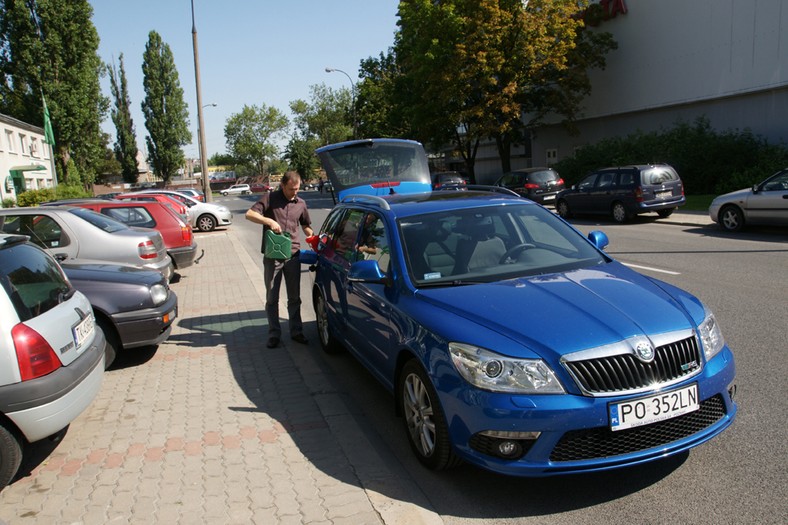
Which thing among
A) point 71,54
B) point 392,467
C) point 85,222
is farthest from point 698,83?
point 71,54

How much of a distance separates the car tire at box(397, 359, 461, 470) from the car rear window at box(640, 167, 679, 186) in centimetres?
1543

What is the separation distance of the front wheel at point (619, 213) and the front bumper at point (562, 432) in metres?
15.5

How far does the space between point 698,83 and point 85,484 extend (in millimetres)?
Result: 29048

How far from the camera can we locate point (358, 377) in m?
5.63

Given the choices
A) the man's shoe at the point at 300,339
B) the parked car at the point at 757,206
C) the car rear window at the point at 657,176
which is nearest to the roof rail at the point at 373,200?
the man's shoe at the point at 300,339

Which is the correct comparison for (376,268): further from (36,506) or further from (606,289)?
(36,506)

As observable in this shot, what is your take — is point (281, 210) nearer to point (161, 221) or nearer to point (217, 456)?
point (217, 456)

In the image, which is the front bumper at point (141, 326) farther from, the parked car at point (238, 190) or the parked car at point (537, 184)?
the parked car at point (238, 190)

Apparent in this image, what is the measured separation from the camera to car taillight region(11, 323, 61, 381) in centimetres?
359

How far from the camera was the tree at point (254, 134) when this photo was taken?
11731 centimetres

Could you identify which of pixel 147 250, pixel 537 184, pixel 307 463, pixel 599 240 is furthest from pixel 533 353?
A: pixel 537 184

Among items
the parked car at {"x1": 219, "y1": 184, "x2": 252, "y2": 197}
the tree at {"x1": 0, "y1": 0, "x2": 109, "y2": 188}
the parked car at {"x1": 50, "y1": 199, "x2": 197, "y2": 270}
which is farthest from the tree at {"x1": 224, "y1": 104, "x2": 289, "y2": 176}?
the parked car at {"x1": 50, "y1": 199, "x2": 197, "y2": 270}

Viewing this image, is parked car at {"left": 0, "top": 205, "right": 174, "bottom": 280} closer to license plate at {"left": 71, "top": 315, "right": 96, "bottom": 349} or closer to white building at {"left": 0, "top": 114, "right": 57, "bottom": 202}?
license plate at {"left": 71, "top": 315, "right": 96, "bottom": 349}

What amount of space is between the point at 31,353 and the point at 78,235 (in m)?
5.23
